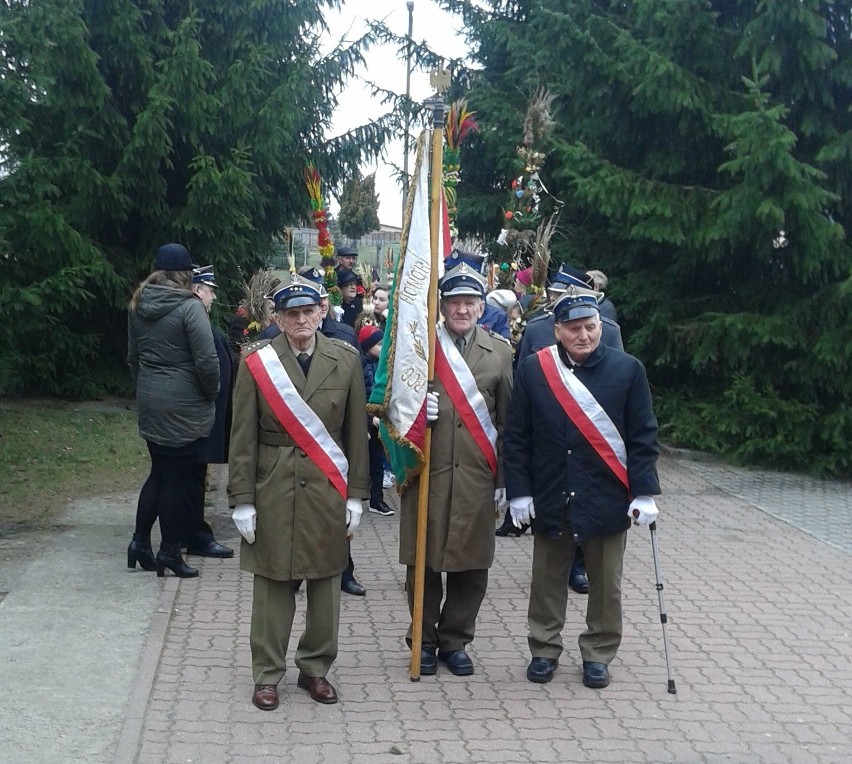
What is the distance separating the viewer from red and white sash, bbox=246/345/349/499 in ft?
17.7

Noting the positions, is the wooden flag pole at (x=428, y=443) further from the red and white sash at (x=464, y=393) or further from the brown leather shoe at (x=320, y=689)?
the brown leather shoe at (x=320, y=689)

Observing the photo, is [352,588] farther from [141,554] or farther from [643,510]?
[643,510]

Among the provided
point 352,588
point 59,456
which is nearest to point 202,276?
point 352,588

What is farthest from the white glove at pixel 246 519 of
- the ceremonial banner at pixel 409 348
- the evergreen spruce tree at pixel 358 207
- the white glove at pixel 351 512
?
the evergreen spruce tree at pixel 358 207

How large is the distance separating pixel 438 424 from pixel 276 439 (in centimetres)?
85

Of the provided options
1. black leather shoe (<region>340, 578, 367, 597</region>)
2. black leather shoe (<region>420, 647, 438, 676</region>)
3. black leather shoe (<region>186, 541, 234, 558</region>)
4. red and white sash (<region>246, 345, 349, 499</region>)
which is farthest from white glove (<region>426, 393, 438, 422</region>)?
black leather shoe (<region>186, 541, 234, 558</region>)

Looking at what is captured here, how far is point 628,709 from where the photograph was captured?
5.51 meters

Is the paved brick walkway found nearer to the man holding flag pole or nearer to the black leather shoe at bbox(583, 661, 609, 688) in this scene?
the black leather shoe at bbox(583, 661, 609, 688)

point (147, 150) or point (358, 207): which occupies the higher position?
point (147, 150)

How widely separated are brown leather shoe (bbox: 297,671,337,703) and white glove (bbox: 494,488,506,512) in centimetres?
120

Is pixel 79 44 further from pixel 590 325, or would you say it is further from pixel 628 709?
pixel 628 709

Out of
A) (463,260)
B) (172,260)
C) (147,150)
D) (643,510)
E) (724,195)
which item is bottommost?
(643,510)

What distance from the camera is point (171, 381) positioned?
7.47 metres

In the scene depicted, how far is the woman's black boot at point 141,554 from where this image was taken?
773cm
